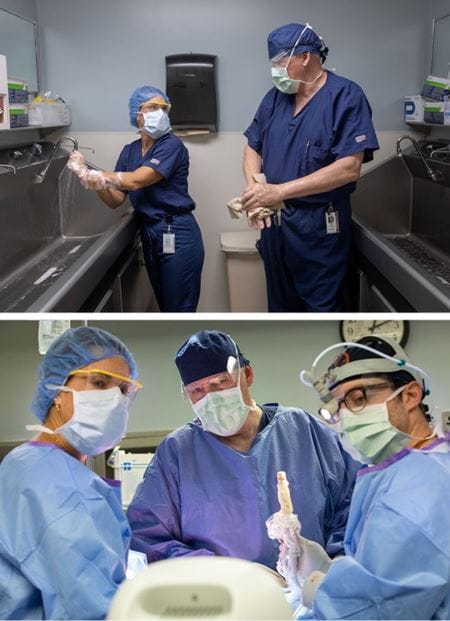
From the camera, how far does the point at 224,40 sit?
3143 millimetres

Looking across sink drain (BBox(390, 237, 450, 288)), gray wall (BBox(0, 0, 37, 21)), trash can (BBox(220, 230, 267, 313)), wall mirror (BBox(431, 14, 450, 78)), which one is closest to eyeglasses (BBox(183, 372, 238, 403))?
sink drain (BBox(390, 237, 450, 288))

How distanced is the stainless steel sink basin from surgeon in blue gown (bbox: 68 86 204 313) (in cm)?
68

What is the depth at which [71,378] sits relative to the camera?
3.82ft

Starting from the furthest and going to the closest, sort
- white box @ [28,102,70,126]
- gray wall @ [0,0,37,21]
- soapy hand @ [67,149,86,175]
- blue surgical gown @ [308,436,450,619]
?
white box @ [28,102,70,126] → gray wall @ [0,0,37,21] → soapy hand @ [67,149,86,175] → blue surgical gown @ [308,436,450,619]

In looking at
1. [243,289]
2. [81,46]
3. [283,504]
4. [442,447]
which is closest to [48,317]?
[283,504]

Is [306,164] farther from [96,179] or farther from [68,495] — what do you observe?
[68,495]

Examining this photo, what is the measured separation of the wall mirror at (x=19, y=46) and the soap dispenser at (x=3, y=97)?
568 millimetres

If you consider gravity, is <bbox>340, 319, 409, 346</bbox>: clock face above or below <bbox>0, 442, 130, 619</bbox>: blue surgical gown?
above

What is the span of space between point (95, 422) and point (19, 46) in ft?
7.79

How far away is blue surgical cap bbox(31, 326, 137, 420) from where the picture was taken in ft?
3.75

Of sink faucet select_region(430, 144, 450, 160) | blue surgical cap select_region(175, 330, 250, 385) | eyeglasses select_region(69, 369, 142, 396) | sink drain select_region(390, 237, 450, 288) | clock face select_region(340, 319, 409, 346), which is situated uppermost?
sink faucet select_region(430, 144, 450, 160)

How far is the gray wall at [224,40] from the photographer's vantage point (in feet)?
10.2

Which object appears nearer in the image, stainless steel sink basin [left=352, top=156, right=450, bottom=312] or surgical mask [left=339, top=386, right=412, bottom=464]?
surgical mask [left=339, top=386, right=412, bottom=464]

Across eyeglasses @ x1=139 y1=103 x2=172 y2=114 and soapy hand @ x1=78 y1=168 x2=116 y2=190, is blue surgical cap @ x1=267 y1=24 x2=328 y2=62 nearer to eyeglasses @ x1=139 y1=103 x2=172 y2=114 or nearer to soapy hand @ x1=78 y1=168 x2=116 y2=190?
eyeglasses @ x1=139 y1=103 x2=172 y2=114
